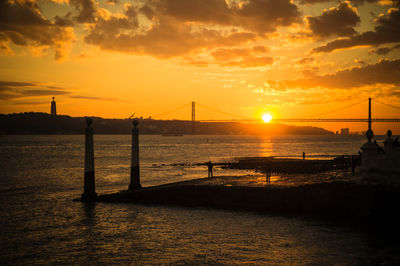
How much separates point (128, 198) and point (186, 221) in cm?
534

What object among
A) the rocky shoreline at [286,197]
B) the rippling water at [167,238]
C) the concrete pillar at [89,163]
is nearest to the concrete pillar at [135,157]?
the rocky shoreline at [286,197]

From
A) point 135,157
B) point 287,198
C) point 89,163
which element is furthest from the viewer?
point 135,157

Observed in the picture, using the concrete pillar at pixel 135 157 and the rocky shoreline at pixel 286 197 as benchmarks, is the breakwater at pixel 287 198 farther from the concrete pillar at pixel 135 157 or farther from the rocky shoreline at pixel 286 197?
the concrete pillar at pixel 135 157

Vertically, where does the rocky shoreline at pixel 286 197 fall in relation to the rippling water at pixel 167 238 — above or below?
above

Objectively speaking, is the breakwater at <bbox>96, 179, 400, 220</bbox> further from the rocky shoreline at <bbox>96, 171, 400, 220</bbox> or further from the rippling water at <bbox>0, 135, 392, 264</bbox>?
the rippling water at <bbox>0, 135, 392, 264</bbox>

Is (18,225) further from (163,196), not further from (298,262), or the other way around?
(298,262)

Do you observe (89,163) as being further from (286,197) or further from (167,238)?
(286,197)

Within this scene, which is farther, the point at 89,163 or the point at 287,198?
the point at 89,163

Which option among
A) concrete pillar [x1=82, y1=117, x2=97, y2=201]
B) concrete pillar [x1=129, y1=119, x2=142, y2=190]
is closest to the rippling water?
concrete pillar [x1=82, y1=117, x2=97, y2=201]

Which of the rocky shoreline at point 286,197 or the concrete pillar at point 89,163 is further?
the concrete pillar at point 89,163

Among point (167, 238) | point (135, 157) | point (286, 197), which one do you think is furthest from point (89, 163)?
point (286, 197)

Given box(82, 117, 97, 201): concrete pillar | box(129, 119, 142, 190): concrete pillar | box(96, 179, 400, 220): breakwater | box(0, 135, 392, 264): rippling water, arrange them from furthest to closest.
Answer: box(129, 119, 142, 190): concrete pillar
box(82, 117, 97, 201): concrete pillar
box(96, 179, 400, 220): breakwater
box(0, 135, 392, 264): rippling water

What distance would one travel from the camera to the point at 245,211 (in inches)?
663

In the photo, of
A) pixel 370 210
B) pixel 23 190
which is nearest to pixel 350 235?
pixel 370 210
